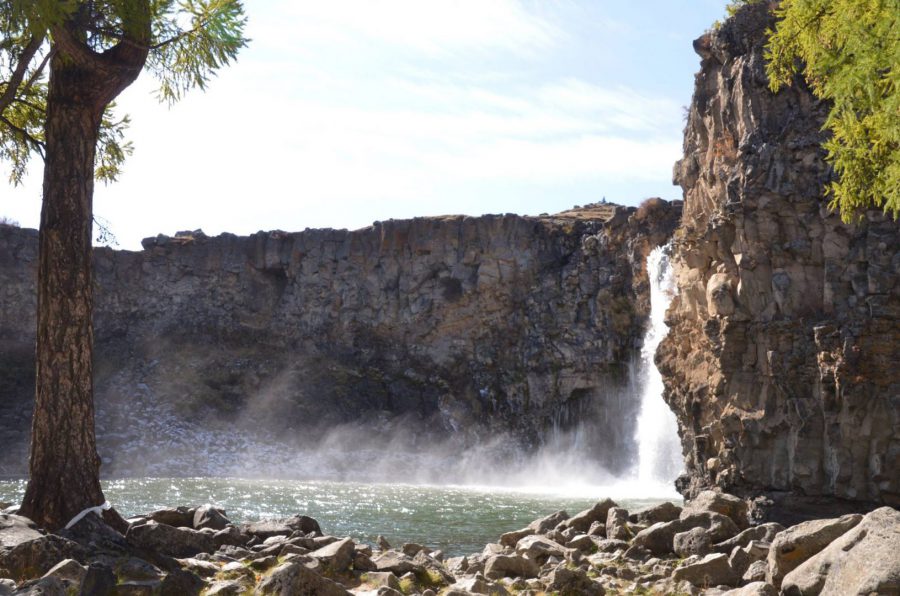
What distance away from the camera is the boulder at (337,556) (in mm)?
10438

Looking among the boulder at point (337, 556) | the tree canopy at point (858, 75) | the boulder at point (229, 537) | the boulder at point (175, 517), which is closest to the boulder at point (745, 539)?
the tree canopy at point (858, 75)

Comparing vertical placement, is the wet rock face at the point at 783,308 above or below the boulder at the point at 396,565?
above

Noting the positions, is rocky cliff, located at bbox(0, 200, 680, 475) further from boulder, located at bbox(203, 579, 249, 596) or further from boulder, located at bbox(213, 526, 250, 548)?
boulder, located at bbox(203, 579, 249, 596)

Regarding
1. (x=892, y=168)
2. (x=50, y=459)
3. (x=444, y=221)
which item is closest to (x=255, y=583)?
(x=50, y=459)

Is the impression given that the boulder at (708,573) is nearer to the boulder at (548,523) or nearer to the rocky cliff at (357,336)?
the boulder at (548,523)

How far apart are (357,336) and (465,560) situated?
5440 cm

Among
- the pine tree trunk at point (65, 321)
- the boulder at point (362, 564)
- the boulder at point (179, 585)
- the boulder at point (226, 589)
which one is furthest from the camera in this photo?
the pine tree trunk at point (65, 321)

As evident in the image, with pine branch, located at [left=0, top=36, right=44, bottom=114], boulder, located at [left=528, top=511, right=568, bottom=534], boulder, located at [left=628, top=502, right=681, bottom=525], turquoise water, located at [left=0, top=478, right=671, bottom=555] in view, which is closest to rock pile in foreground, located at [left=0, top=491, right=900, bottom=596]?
boulder, located at [left=628, top=502, right=681, bottom=525]

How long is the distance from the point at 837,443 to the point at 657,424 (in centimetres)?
2217

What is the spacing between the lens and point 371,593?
9172mm

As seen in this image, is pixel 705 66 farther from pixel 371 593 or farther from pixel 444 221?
pixel 444 221

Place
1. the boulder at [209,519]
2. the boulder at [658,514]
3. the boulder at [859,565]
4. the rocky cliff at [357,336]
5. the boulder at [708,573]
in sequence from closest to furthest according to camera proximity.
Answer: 1. the boulder at [859,565]
2. the boulder at [708,573]
3. the boulder at [209,519]
4. the boulder at [658,514]
5. the rocky cliff at [357,336]

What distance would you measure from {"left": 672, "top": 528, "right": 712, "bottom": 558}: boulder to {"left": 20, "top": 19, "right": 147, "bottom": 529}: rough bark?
25.8 ft

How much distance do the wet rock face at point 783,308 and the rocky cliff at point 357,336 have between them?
74.0 ft
